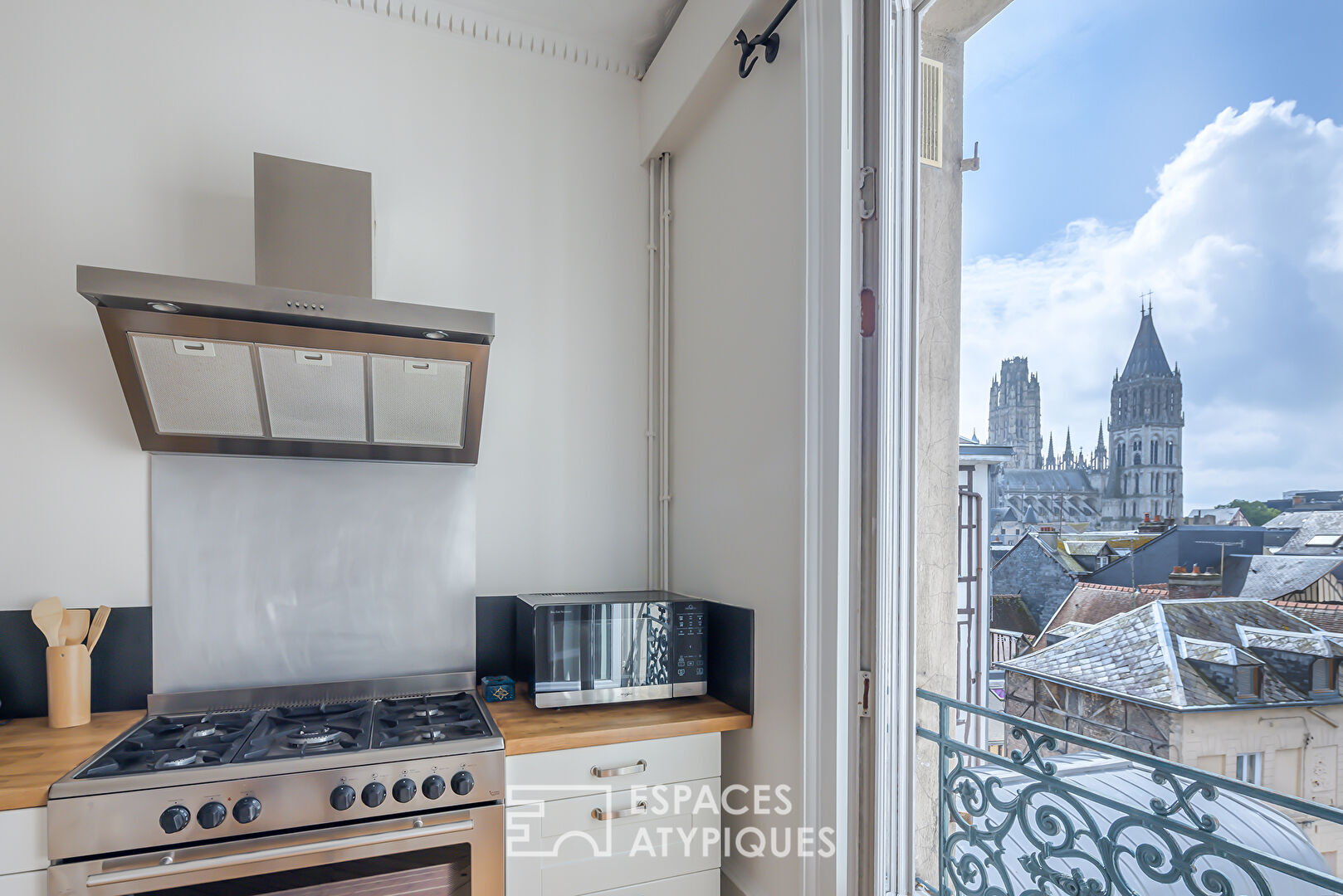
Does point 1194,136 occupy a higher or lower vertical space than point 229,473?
higher

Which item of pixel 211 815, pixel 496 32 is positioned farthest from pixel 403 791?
pixel 496 32

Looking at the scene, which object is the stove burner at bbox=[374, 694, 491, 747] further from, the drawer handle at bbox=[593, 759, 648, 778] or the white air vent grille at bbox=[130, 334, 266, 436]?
the white air vent grille at bbox=[130, 334, 266, 436]

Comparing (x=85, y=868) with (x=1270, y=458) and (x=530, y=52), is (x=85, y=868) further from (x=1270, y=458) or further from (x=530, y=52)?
(x=530, y=52)

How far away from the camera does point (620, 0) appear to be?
2285 millimetres

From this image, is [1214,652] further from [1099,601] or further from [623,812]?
[623,812]

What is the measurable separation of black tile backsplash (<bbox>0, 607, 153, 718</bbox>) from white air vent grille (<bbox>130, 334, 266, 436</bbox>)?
548 millimetres

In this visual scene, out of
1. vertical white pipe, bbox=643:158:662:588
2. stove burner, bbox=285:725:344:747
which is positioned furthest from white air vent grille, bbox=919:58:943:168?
stove burner, bbox=285:725:344:747

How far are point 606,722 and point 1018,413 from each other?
1221 mm

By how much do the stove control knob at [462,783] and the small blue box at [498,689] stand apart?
45cm

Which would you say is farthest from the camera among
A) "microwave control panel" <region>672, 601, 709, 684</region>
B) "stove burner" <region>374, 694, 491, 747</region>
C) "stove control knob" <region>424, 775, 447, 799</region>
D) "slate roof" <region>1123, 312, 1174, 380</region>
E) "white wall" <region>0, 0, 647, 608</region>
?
"microwave control panel" <region>672, 601, 709, 684</region>

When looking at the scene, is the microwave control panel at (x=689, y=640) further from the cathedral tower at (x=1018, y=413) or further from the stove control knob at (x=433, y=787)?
the cathedral tower at (x=1018, y=413)

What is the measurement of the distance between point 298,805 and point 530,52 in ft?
7.53

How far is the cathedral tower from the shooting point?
4.08 ft

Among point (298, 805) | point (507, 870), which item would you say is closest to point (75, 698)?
point (298, 805)
